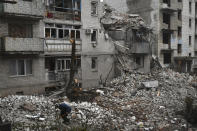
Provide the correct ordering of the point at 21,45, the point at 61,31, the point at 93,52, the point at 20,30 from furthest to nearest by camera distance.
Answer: the point at 93,52 < the point at 61,31 < the point at 20,30 < the point at 21,45

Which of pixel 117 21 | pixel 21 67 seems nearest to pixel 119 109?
pixel 21 67

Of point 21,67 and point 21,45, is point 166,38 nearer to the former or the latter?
point 21,67

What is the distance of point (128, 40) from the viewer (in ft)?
91.6

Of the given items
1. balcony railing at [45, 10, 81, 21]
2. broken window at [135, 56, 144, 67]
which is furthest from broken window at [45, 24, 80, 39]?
broken window at [135, 56, 144, 67]

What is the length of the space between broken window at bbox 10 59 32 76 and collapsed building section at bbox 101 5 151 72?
10.9 m

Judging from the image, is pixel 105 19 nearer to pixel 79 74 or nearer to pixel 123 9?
pixel 79 74

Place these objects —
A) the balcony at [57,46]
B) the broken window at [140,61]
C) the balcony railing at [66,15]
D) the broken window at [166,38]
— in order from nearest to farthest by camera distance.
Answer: the balcony at [57,46]
the balcony railing at [66,15]
the broken window at [140,61]
the broken window at [166,38]

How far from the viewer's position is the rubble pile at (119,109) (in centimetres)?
1327

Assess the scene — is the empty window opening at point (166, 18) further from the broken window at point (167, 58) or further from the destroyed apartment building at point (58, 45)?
the destroyed apartment building at point (58, 45)

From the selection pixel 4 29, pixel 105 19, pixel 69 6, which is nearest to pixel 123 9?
pixel 105 19

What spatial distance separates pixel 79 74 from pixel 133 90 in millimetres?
5596

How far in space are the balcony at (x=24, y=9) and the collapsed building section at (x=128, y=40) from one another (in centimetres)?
989

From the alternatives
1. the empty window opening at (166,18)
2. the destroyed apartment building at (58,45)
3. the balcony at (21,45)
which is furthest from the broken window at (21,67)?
the empty window opening at (166,18)

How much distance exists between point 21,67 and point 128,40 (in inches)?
567
